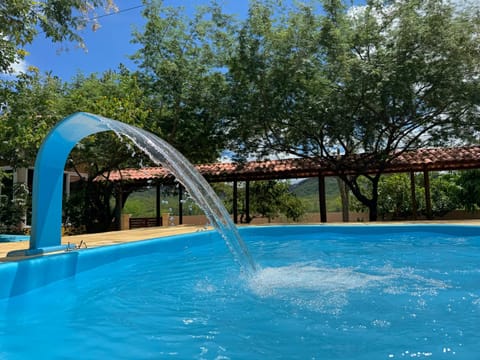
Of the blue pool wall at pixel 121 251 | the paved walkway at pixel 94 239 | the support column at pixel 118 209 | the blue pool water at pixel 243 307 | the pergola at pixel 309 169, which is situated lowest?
the blue pool water at pixel 243 307

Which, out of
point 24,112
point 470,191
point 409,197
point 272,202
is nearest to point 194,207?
point 272,202

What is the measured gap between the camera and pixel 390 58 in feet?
38.8

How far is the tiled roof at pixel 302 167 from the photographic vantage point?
12938mm

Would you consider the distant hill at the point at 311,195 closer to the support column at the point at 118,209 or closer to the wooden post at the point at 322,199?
the wooden post at the point at 322,199

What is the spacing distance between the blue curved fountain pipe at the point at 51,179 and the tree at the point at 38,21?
11.0 ft

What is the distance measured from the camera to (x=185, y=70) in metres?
13.9

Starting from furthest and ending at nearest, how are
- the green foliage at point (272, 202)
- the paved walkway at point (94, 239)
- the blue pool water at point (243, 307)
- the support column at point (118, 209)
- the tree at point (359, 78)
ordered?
the green foliage at point (272, 202)
the support column at point (118, 209)
the tree at point (359, 78)
the paved walkway at point (94, 239)
the blue pool water at point (243, 307)

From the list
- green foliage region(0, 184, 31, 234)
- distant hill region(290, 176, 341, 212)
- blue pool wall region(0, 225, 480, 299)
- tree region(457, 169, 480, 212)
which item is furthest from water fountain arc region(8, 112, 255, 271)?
distant hill region(290, 176, 341, 212)

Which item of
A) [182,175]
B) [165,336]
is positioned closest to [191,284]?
[182,175]

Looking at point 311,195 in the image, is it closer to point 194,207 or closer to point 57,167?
point 194,207

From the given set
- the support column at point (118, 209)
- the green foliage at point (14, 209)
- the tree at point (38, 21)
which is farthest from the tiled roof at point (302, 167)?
the tree at point (38, 21)

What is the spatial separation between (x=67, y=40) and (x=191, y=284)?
610 centimetres

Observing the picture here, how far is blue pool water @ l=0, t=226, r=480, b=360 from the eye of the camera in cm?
240

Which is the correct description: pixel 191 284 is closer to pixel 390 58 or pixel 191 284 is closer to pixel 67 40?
pixel 67 40
